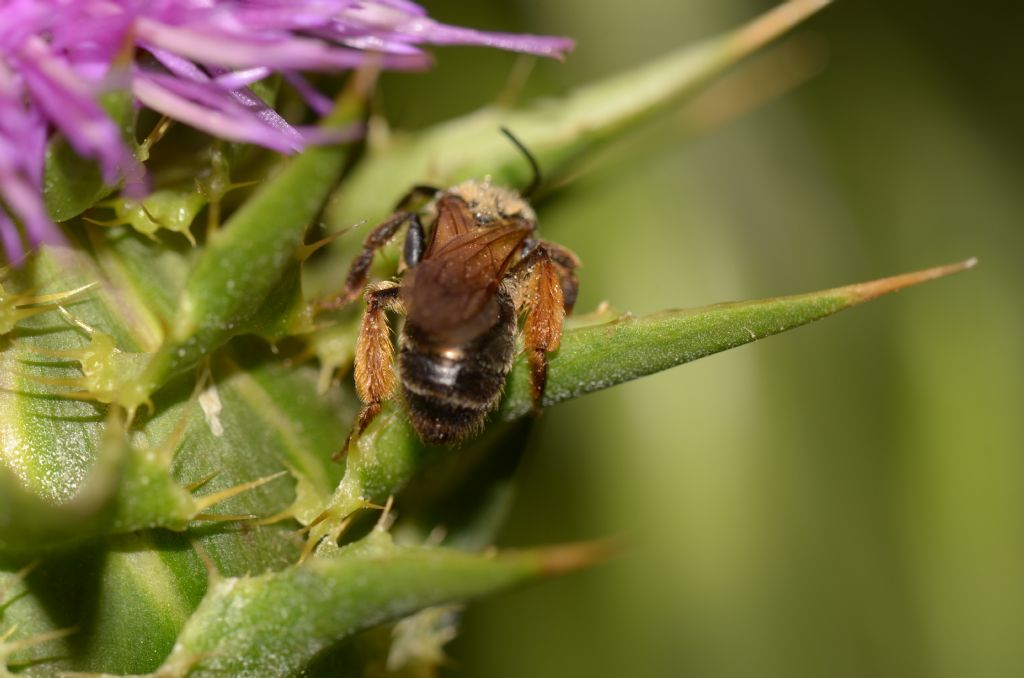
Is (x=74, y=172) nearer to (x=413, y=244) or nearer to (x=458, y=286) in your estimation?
(x=458, y=286)

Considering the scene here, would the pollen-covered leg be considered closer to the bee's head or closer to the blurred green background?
the bee's head

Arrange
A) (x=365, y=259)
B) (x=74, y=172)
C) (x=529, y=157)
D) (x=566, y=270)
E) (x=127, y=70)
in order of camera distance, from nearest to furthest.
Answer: (x=127, y=70), (x=74, y=172), (x=365, y=259), (x=566, y=270), (x=529, y=157)

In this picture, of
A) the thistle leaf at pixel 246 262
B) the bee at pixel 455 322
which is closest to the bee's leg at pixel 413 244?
the bee at pixel 455 322

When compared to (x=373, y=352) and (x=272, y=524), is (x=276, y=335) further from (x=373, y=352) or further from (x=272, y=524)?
(x=272, y=524)

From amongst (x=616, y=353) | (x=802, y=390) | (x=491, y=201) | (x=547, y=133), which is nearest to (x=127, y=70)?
(x=616, y=353)

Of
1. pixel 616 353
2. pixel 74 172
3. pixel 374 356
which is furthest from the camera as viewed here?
pixel 374 356

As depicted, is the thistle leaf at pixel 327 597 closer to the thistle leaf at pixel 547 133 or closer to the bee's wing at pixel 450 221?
the bee's wing at pixel 450 221
